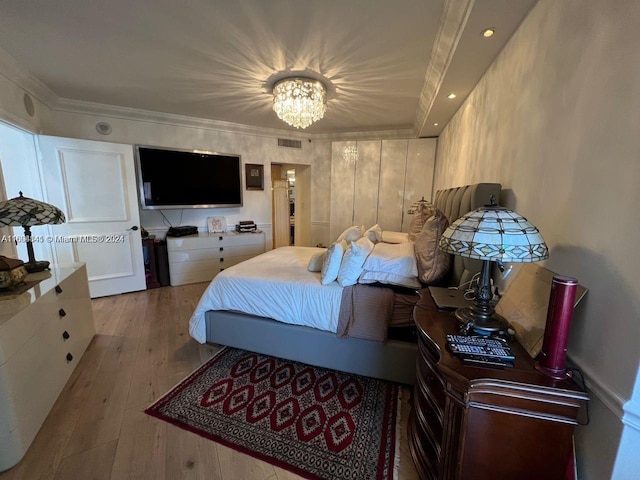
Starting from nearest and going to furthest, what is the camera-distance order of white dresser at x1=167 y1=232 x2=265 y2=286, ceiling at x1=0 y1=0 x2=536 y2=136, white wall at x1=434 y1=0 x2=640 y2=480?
1. white wall at x1=434 y1=0 x2=640 y2=480
2. ceiling at x1=0 y1=0 x2=536 y2=136
3. white dresser at x1=167 y1=232 x2=265 y2=286

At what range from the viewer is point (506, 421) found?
0.90m

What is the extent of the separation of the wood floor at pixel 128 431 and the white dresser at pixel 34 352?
0.10 metres

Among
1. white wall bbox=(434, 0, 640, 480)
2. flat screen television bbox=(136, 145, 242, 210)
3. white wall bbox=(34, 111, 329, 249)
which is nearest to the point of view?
white wall bbox=(434, 0, 640, 480)

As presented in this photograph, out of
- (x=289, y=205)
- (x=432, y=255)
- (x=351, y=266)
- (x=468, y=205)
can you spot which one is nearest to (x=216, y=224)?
(x=289, y=205)

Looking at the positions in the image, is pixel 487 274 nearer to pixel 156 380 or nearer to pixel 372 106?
pixel 156 380

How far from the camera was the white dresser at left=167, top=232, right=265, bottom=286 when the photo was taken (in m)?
4.04

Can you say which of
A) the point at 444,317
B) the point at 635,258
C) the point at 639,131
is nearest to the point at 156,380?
the point at 444,317

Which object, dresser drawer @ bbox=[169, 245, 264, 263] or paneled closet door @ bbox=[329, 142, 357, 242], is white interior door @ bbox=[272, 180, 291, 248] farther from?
paneled closet door @ bbox=[329, 142, 357, 242]

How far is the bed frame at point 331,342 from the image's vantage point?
189 centimetres

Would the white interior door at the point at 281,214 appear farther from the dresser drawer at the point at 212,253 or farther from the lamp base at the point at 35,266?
the lamp base at the point at 35,266

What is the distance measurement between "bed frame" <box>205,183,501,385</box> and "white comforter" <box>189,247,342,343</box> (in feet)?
0.23

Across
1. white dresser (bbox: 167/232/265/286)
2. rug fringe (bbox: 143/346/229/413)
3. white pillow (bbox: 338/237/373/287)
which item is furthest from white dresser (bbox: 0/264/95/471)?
white pillow (bbox: 338/237/373/287)

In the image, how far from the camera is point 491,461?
93 cm

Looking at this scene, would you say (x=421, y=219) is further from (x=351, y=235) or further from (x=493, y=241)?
(x=493, y=241)
